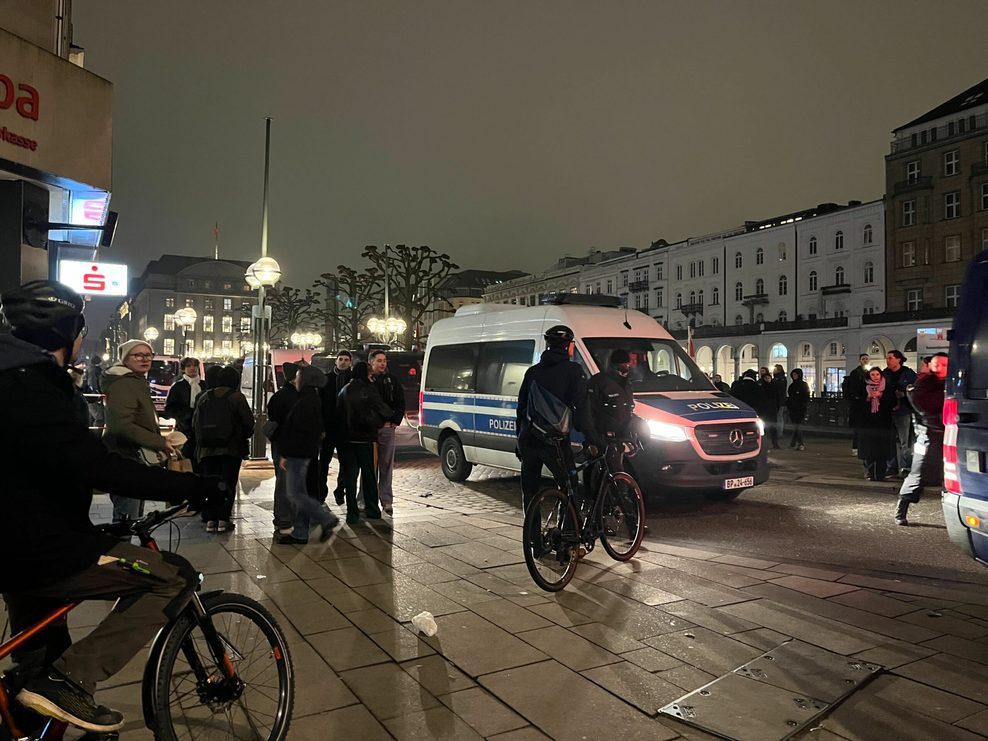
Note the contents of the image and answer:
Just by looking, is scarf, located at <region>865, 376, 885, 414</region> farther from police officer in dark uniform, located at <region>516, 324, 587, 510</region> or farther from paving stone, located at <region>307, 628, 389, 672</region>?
paving stone, located at <region>307, 628, 389, 672</region>

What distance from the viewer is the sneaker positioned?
2570 mm

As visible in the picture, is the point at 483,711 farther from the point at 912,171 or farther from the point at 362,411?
the point at 912,171

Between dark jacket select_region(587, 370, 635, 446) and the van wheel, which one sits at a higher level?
dark jacket select_region(587, 370, 635, 446)

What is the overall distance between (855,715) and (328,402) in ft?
21.9

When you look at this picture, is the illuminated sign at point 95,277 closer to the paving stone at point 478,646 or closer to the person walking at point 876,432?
the paving stone at point 478,646

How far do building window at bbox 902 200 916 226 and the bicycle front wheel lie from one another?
207 ft

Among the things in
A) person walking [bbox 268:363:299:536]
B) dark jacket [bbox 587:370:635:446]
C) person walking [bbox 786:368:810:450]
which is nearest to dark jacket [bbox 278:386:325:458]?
person walking [bbox 268:363:299:536]

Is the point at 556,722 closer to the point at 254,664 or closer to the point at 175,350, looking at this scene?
the point at 254,664

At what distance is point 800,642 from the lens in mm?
4711

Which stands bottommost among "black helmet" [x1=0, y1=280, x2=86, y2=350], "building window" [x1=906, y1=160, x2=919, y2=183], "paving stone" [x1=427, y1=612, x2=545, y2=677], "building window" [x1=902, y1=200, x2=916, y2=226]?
"paving stone" [x1=427, y1=612, x2=545, y2=677]

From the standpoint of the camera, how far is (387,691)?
157 inches

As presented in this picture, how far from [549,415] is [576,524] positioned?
0.89 meters

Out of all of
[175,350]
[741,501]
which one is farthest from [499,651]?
[175,350]

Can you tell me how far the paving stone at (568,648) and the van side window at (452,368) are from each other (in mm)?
7217
